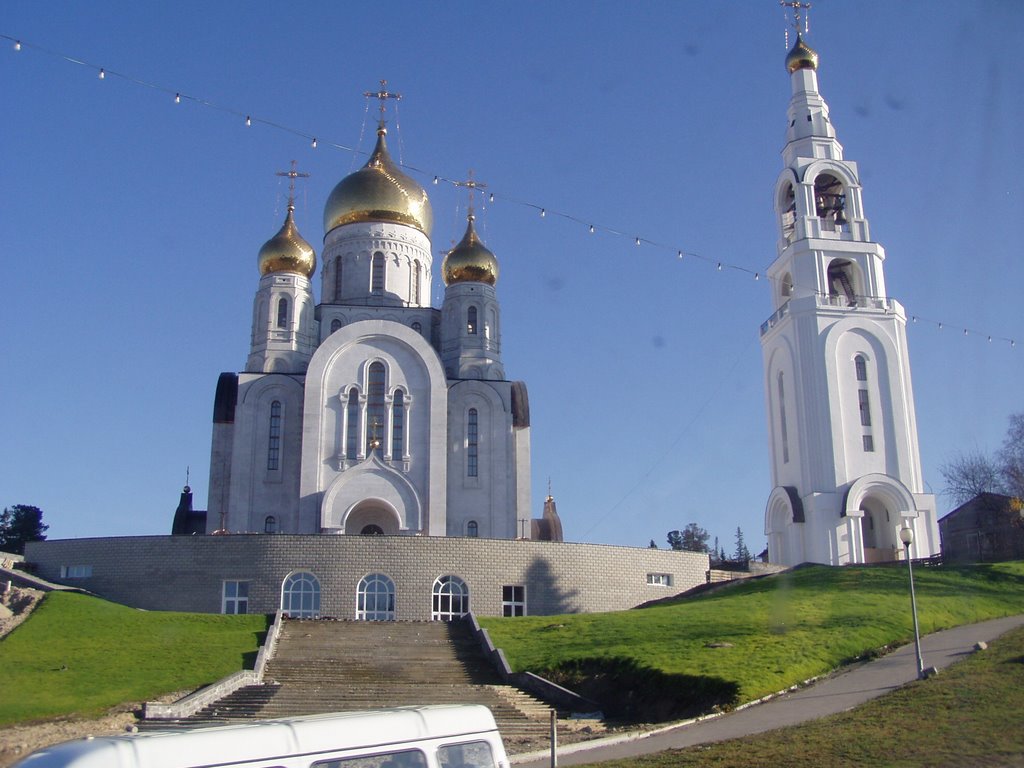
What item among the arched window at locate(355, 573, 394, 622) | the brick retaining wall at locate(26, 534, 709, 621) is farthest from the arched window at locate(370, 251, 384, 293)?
the arched window at locate(355, 573, 394, 622)

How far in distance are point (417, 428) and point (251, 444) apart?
552 centimetres

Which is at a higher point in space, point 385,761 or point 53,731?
point 385,761

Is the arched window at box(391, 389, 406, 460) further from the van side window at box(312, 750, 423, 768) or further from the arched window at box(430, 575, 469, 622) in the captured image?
the van side window at box(312, 750, 423, 768)

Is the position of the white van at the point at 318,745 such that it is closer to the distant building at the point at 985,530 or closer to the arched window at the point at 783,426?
the distant building at the point at 985,530

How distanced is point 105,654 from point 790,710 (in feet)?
46.2

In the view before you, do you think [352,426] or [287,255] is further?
[287,255]

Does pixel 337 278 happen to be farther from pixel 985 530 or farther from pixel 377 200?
pixel 985 530

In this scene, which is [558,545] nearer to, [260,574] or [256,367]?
[260,574]

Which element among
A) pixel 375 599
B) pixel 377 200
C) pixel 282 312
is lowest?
pixel 375 599

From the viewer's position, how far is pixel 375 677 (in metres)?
20.9

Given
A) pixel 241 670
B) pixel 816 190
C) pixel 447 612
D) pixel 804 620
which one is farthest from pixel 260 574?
pixel 816 190

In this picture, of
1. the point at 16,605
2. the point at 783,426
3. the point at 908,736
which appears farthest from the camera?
the point at 783,426

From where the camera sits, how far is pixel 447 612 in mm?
28484

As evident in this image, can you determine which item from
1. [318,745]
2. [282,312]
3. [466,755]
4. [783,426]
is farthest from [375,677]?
[783,426]
